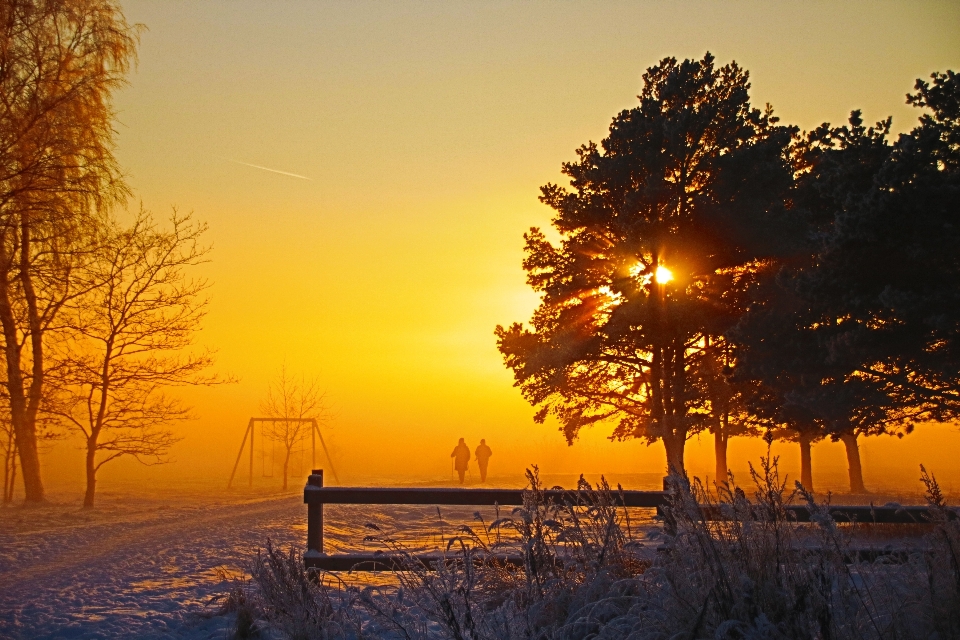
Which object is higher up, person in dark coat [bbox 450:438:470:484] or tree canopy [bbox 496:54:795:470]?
tree canopy [bbox 496:54:795:470]

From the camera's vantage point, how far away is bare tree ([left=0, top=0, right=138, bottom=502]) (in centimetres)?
1580

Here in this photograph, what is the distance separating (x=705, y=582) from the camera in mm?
4078

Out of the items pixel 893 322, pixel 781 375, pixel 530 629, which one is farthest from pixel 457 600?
pixel 781 375

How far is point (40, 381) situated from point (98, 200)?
4.89 metres

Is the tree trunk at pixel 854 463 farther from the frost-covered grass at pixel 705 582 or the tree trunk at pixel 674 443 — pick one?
the frost-covered grass at pixel 705 582

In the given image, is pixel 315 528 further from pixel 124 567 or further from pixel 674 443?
pixel 674 443

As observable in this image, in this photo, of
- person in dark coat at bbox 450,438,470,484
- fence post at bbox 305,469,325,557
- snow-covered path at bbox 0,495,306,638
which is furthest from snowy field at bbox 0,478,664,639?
person in dark coat at bbox 450,438,470,484

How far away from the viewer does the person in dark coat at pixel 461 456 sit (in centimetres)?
3166

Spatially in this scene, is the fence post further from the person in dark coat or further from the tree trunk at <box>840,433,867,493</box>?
the tree trunk at <box>840,433,867,493</box>

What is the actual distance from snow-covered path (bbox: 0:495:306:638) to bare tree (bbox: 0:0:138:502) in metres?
4.17

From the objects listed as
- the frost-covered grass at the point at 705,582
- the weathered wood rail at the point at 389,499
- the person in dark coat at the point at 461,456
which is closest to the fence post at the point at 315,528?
the weathered wood rail at the point at 389,499

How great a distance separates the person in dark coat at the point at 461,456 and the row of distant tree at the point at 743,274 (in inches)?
243

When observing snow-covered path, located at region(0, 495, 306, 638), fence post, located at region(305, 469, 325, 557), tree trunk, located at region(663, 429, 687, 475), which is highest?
tree trunk, located at region(663, 429, 687, 475)

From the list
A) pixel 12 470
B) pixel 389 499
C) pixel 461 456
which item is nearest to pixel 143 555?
pixel 389 499
